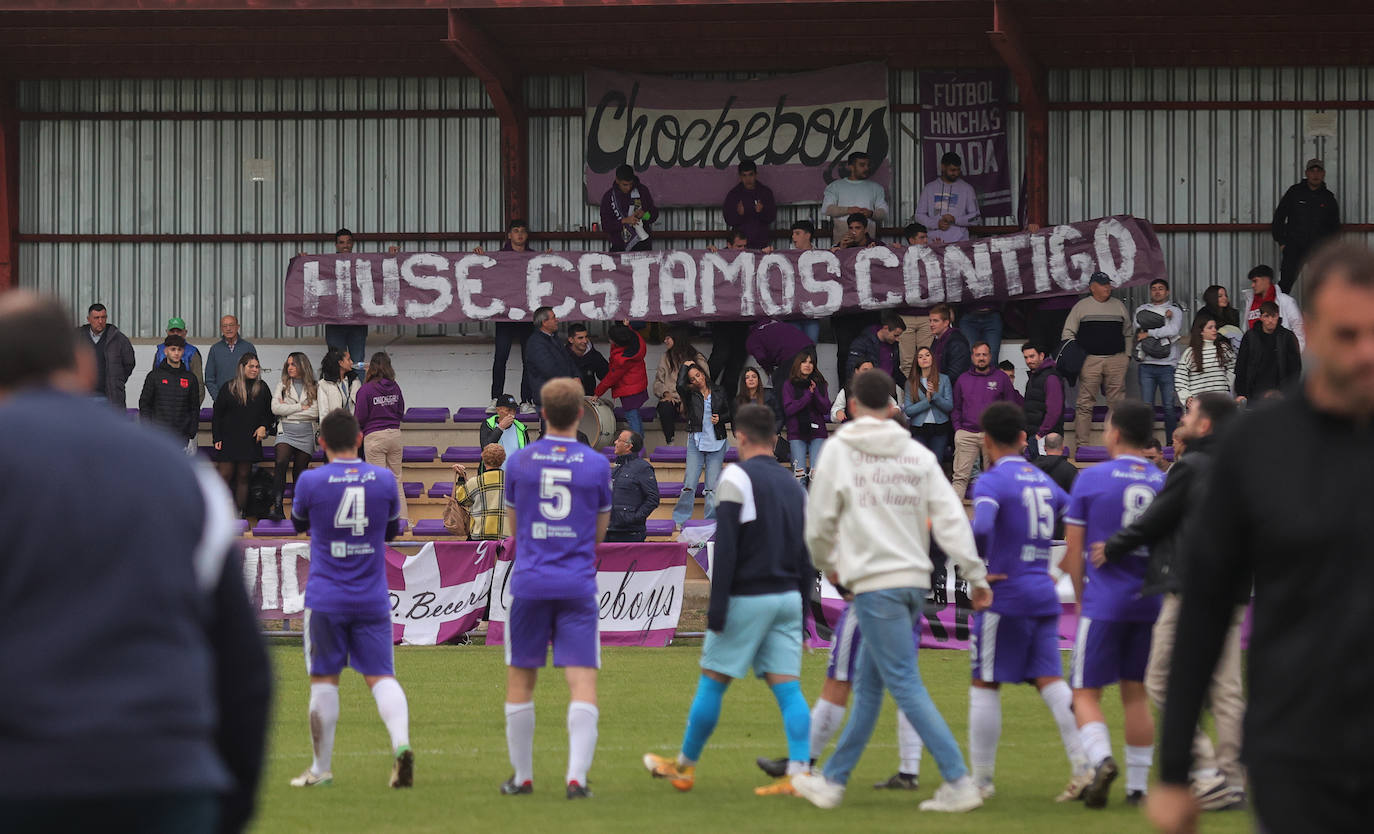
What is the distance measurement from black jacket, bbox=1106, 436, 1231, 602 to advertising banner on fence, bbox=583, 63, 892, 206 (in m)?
16.4

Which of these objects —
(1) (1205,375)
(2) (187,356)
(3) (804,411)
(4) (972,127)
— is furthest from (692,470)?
(4) (972,127)

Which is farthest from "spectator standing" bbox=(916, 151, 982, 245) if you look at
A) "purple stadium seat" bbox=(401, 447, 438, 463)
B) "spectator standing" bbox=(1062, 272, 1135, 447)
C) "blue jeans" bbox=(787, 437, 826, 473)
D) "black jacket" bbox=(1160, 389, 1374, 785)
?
"black jacket" bbox=(1160, 389, 1374, 785)

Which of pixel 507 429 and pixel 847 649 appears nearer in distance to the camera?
pixel 847 649

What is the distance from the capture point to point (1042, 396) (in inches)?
770

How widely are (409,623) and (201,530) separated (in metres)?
13.7

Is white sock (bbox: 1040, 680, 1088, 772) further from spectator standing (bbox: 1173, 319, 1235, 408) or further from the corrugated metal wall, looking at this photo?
the corrugated metal wall

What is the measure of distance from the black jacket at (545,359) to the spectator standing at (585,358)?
→ 42 centimetres

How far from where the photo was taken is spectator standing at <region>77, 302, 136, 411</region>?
21797 millimetres

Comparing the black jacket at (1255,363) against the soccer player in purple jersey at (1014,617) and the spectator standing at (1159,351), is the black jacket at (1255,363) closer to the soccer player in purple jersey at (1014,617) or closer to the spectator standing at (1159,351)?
the spectator standing at (1159,351)

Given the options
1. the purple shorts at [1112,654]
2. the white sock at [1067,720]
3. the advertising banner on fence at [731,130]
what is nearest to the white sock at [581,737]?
the white sock at [1067,720]

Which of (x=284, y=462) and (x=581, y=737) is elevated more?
(x=284, y=462)

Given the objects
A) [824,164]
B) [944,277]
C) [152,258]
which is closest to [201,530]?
[944,277]

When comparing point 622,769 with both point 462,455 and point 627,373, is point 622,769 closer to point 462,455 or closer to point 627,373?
point 627,373

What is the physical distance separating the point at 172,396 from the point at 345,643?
13.3 meters
